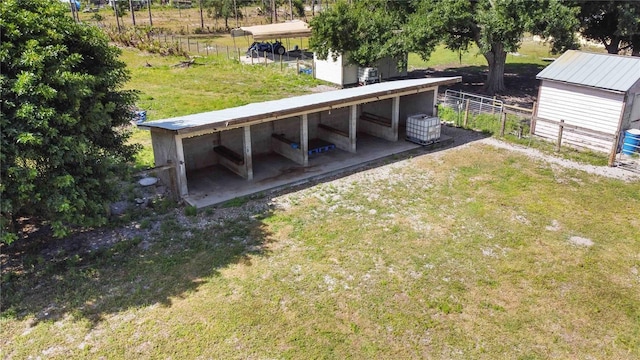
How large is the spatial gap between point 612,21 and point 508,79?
6.16 metres

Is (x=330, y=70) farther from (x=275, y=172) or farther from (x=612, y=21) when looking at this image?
(x=612, y=21)

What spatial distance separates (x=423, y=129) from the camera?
18.2 meters

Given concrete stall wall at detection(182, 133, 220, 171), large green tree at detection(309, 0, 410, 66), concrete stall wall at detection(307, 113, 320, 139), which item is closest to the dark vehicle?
large green tree at detection(309, 0, 410, 66)

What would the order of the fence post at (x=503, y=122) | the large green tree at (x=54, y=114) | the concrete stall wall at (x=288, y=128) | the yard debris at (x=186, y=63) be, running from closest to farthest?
the large green tree at (x=54, y=114)
the concrete stall wall at (x=288, y=128)
the fence post at (x=503, y=122)
the yard debris at (x=186, y=63)

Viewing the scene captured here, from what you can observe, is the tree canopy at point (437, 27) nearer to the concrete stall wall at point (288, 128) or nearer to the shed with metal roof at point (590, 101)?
the shed with metal roof at point (590, 101)

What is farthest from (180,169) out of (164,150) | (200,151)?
(200,151)

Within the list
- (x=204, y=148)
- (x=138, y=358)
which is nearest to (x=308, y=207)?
(x=204, y=148)

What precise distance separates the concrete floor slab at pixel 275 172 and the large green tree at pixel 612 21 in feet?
43.9

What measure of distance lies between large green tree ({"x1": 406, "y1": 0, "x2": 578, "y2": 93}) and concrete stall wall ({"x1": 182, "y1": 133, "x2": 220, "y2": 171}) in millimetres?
11686

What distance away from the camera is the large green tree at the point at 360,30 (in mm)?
25688

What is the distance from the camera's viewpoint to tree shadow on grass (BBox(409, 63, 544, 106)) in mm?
26180

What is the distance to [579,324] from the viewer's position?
29.3 ft

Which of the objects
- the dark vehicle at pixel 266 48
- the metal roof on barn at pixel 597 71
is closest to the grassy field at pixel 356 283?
the metal roof on barn at pixel 597 71

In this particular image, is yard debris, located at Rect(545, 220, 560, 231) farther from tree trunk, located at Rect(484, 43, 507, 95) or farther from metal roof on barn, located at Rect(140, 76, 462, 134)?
tree trunk, located at Rect(484, 43, 507, 95)
